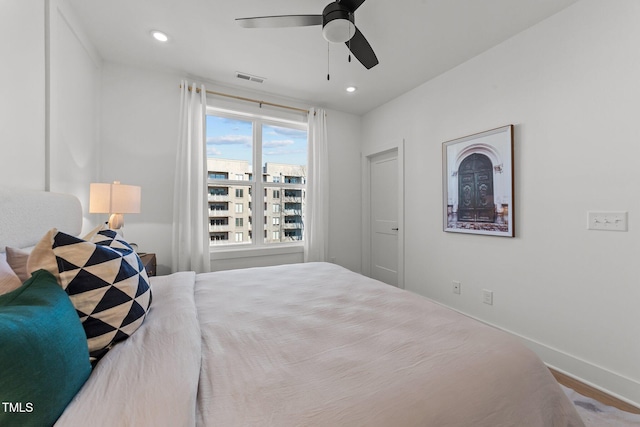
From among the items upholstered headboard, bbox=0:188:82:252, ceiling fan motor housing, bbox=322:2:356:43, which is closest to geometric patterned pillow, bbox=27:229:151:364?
upholstered headboard, bbox=0:188:82:252

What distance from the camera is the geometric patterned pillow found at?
822 millimetres

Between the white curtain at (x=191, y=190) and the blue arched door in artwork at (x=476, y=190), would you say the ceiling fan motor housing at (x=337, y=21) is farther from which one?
Result: the white curtain at (x=191, y=190)

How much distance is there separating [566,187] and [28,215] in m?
3.31

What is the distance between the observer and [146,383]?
685mm

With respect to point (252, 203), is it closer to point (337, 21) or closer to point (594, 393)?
point (337, 21)

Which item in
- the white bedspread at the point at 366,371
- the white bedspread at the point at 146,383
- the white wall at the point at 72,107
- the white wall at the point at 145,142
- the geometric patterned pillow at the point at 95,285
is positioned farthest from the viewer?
the white wall at the point at 145,142

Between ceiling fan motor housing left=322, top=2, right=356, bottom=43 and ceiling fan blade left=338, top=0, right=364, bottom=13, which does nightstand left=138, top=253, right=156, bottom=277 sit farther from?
ceiling fan blade left=338, top=0, right=364, bottom=13

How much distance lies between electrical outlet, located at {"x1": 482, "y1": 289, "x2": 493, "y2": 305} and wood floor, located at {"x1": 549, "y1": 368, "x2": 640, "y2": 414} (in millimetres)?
643

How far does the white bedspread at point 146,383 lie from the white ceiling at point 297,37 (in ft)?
7.18

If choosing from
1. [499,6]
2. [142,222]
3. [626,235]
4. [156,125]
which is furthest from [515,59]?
[142,222]

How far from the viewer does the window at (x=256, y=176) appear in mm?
3324

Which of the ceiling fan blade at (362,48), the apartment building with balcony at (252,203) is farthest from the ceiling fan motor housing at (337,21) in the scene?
the apartment building with balcony at (252,203)

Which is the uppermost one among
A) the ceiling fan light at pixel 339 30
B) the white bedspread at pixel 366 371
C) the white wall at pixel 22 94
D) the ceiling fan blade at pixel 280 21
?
the ceiling fan blade at pixel 280 21

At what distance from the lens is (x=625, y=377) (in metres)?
1.69
